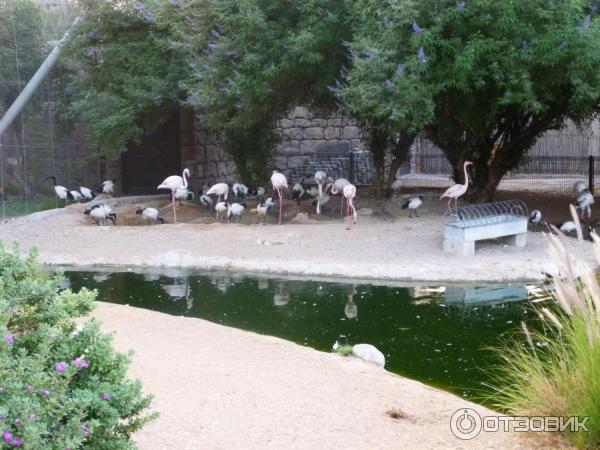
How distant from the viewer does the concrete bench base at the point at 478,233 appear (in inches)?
412

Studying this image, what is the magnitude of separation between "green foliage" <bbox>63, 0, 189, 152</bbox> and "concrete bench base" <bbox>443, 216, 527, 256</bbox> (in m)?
7.30

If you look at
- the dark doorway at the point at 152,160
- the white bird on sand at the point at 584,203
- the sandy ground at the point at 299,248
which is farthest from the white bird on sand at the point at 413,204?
the dark doorway at the point at 152,160

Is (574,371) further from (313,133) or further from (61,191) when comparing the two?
(313,133)

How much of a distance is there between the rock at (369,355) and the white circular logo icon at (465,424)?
4.78ft

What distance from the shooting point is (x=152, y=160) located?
19.5 metres

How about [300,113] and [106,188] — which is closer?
[106,188]

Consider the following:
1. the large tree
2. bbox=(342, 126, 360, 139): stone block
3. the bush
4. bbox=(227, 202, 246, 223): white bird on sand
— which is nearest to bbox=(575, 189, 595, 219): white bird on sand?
the large tree

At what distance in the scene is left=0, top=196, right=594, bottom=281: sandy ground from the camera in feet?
32.7

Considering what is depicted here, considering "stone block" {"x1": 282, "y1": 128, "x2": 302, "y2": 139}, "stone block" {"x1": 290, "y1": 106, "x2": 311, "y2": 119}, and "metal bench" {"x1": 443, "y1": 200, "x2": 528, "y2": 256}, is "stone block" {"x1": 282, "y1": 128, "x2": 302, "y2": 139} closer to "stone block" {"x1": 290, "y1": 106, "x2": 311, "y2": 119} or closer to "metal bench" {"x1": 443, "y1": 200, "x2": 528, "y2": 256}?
"stone block" {"x1": 290, "y1": 106, "x2": 311, "y2": 119}

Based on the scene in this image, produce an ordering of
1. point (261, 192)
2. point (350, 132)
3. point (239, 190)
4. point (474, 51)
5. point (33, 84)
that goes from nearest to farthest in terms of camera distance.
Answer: point (474, 51) < point (33, 84) < point (239, 190) < point (261, 192) < point (350, 132)

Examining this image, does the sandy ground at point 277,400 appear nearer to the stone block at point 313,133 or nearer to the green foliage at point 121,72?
the green foliage at point 121,72

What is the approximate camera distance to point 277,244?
11.7 m

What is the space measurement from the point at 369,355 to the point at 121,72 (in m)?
11.8

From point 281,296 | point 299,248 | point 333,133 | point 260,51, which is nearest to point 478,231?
point 299,248
